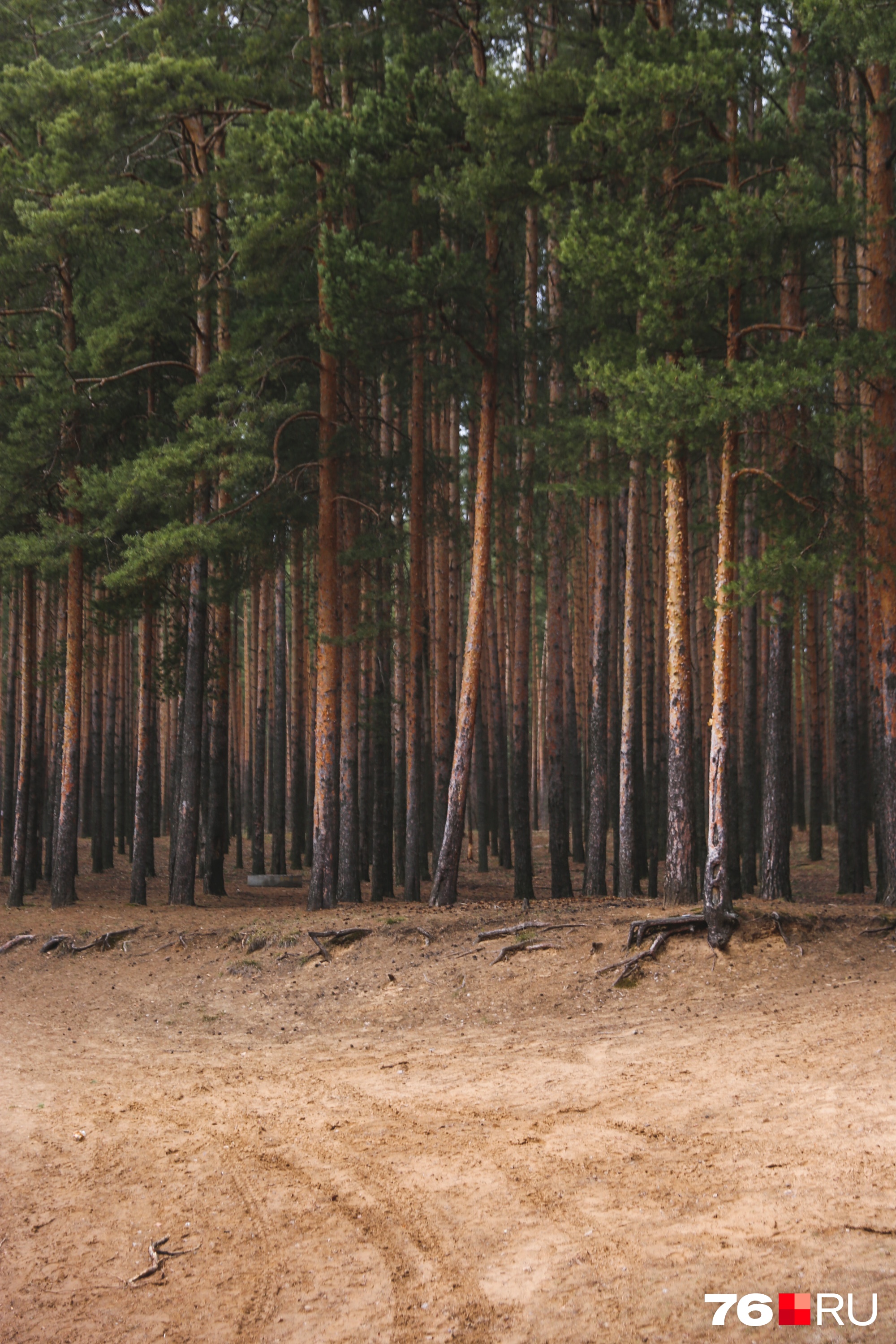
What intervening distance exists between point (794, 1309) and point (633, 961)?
5832mm

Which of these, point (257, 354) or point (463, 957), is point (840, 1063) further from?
point (257, 354)

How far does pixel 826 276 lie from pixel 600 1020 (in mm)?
13684

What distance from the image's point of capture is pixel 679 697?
10859 mm

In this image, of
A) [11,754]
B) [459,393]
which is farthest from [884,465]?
[11,754]

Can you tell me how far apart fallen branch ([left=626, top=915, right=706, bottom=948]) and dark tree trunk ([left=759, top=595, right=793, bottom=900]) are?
3204 millimetres

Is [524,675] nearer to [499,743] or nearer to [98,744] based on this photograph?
[499,743]

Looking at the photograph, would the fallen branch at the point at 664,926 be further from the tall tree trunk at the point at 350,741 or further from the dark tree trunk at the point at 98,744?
the dark tree trunk at the point at 98,744

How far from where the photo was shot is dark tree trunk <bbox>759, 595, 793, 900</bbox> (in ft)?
42.8

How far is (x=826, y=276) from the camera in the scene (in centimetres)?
1680

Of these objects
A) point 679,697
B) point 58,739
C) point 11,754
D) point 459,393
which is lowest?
point 11,754

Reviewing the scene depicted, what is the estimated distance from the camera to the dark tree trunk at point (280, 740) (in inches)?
877

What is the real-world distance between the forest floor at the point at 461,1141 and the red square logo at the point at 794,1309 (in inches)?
1.3

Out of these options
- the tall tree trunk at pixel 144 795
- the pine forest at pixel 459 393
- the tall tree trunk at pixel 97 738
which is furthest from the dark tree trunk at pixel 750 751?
the tall tree trunk at pixel 97 738

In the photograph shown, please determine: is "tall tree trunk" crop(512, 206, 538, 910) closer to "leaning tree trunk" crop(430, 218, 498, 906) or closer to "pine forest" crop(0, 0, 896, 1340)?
"pine forest" crop(0, 0, 896, 1340)
